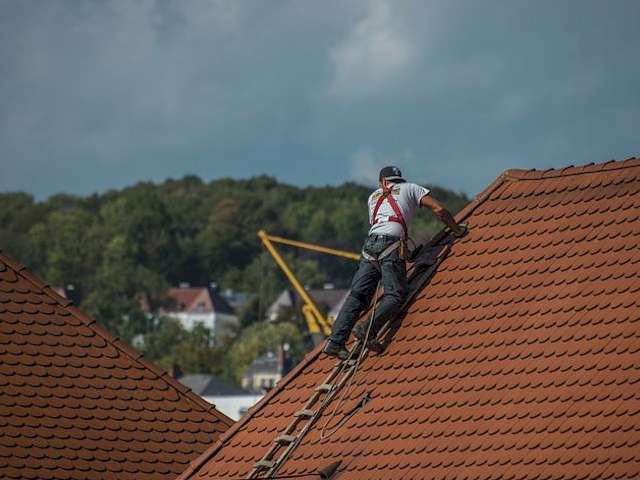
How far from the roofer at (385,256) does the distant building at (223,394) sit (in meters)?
103

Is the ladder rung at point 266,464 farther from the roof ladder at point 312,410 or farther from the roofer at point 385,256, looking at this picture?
the roofer at point 385,256

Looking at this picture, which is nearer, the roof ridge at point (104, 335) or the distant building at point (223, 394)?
the roof ridge at point (104, 335)

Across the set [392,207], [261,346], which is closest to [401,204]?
[392,207]

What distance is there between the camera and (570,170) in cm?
1867

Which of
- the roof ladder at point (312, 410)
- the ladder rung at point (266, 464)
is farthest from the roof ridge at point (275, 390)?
the ladder rung at point (266, 464)

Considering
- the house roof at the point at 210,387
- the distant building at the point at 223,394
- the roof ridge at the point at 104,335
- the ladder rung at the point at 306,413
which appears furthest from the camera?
the house roof at the point at 210,387

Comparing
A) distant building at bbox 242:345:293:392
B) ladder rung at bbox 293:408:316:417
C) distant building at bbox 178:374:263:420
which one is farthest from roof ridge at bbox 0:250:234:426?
distant building at bbox 242:345:293:392

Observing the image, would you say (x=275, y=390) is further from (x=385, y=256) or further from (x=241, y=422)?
(x=385, y=256)

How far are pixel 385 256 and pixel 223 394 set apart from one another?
356 ft

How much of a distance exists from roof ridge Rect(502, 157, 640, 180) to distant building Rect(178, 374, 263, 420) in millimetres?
102498

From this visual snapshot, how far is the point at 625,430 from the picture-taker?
15297 mm

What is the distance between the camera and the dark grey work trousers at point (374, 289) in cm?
1819

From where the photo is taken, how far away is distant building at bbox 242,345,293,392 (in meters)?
138

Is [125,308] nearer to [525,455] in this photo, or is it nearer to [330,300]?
[330,300]
